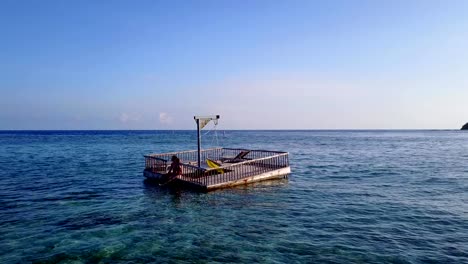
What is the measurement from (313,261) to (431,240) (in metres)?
5.66

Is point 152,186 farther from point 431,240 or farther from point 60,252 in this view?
point 431,240

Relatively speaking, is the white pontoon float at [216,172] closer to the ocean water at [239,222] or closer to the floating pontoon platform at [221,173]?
the floating pontoon platform at [221,173]

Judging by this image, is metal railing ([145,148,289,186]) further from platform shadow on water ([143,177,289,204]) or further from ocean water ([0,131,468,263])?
ocean water ([0,131,468,263])

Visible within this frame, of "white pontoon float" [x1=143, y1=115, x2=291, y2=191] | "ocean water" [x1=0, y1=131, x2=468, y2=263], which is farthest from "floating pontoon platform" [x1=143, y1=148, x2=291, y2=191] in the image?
"ocean water" [x1=0, y1=131, x2=468, y2=263]

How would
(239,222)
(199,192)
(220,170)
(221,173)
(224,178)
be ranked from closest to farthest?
(239,222), (199,192), (224,178), (221,173), (220,170)

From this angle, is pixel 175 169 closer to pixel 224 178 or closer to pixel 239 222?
pixel 224 178

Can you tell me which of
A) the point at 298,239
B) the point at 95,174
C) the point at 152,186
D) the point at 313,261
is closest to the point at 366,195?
the point at 298,239

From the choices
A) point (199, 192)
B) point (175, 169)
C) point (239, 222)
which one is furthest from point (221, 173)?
point (239, 222)

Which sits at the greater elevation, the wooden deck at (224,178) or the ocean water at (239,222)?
the wooden deck at (224,178)

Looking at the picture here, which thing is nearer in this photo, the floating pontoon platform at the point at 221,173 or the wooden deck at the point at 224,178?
the wooden deck at the point at 224,178

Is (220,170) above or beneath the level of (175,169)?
beneath

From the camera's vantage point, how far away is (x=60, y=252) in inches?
465

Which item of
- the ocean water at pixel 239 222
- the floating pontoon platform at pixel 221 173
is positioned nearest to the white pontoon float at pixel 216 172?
the floating pontoon platform at pixel 221 173

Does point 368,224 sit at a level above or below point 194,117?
below
